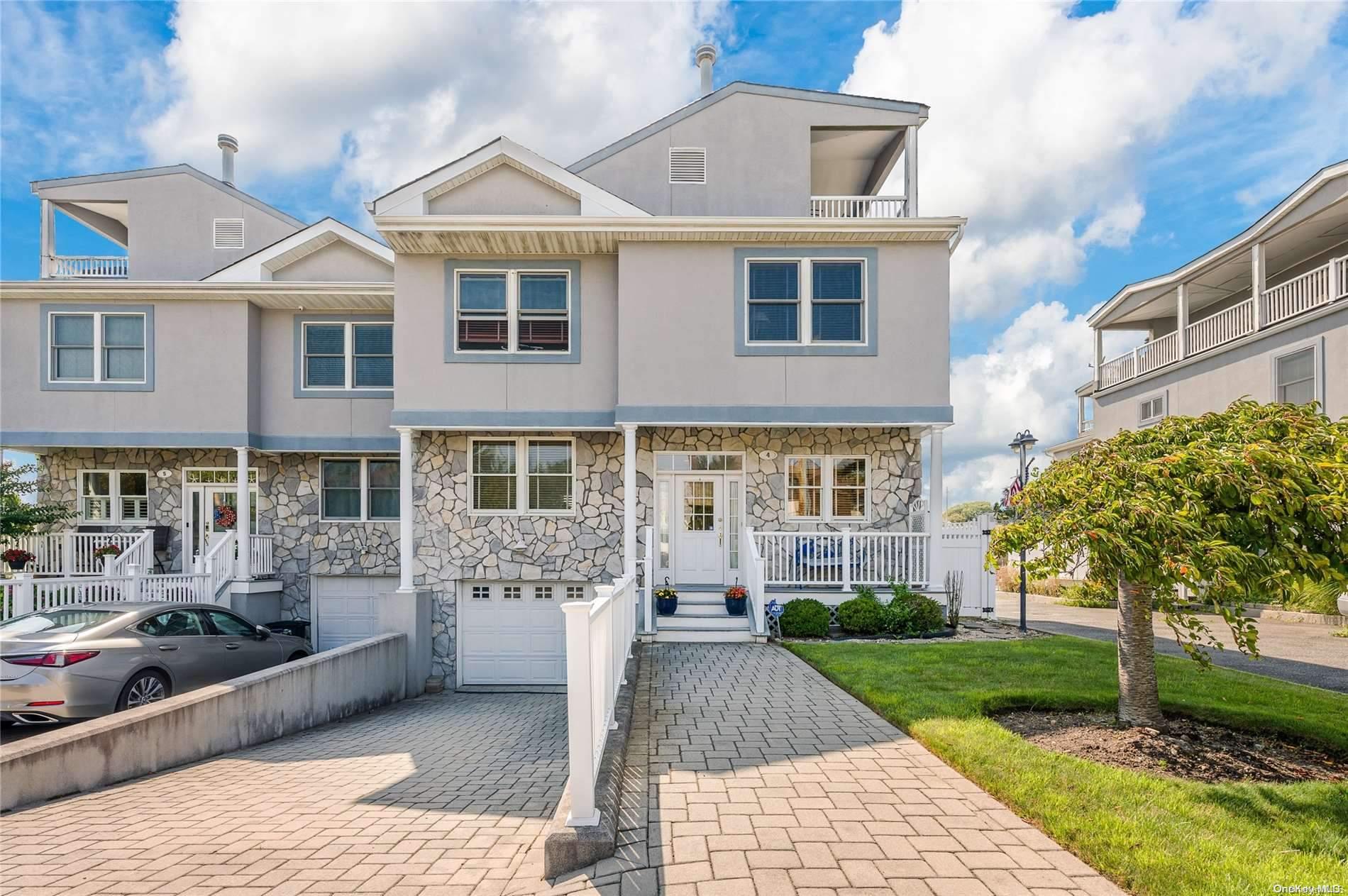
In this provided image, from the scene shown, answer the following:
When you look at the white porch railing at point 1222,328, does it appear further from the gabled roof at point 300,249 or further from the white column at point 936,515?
the gabled roof at point 300,249

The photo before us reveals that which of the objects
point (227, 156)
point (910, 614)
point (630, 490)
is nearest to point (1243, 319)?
point (910, 614)

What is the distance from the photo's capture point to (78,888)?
3.60m

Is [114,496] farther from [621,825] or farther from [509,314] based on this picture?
[621,825]

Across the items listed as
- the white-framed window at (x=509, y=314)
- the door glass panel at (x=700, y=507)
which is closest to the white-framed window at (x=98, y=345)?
the white-framed window at (x=509, y=314)

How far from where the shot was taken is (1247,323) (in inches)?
661

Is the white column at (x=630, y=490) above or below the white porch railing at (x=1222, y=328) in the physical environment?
below

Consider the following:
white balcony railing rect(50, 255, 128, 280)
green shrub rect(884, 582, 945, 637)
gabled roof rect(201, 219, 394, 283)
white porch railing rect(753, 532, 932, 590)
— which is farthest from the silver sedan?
white balcony railing rect(50, 255, 128, 280)

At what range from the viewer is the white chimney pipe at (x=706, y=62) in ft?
45.7

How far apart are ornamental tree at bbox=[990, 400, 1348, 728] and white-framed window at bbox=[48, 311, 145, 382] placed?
52.1ft

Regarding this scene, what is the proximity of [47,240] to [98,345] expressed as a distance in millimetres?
3300

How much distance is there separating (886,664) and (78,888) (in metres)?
7.39

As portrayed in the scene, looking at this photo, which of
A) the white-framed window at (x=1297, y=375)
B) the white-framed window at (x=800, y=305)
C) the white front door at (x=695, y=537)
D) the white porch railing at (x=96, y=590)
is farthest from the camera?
the white-framed window at (x=1297, y=375)

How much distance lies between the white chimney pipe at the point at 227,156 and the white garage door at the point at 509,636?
1176 centimetres

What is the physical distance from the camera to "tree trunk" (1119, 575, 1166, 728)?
550cm
